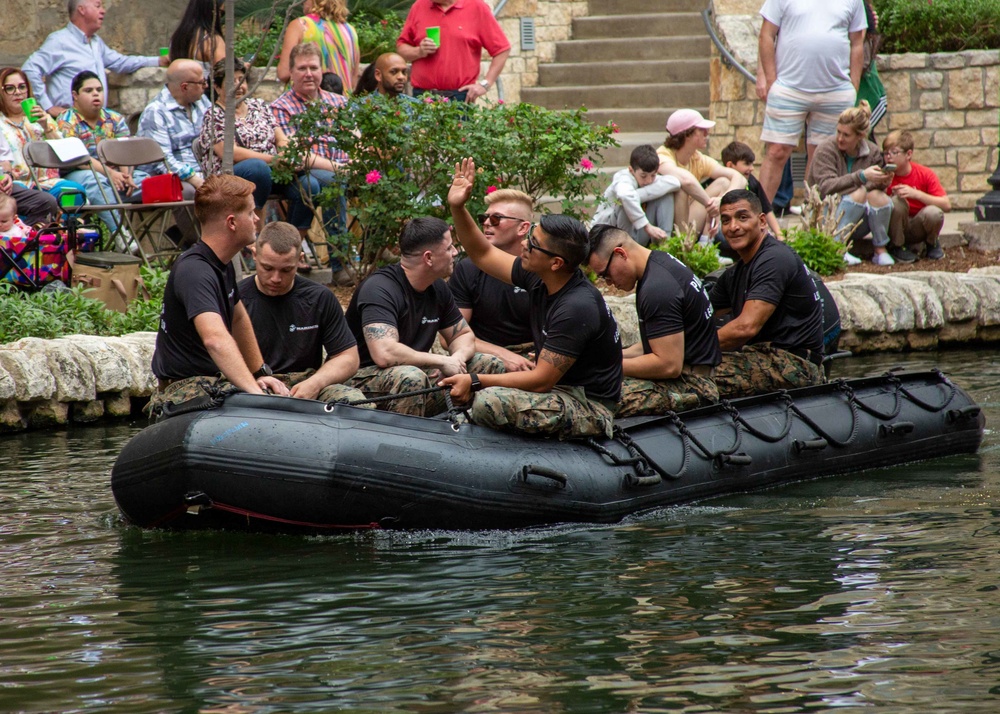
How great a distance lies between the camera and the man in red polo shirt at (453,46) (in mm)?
12156

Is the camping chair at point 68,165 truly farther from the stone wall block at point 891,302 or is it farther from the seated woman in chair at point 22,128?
the stone wall block at point 891,302

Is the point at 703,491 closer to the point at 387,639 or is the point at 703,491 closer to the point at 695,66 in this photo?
the point at 387,639

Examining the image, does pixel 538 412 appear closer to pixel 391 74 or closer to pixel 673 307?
pixel 673 307

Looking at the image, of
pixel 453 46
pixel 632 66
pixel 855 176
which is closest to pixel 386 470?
pixel 453 46

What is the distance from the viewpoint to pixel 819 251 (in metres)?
12.2

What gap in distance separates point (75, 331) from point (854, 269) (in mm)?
7177

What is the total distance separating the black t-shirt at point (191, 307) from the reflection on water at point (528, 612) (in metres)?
0.83

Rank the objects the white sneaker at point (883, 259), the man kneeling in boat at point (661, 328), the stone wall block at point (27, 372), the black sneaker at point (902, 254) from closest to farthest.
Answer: the man kneeling in boat at point (661, 328)
the stone wall block at point (27, 372)
the white sneaker at point (883, 259)
the black sneaker at point (902, 254)


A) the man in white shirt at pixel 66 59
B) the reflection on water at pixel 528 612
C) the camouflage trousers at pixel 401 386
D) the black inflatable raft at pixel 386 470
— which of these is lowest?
the reflection on water at pixel 528 612

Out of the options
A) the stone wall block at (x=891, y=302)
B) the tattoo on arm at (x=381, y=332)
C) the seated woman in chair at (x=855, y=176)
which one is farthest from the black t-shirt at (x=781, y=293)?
the seated woman in chair at (x=855, y=176)

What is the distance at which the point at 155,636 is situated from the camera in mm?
5070

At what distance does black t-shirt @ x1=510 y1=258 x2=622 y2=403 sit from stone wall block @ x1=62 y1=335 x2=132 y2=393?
11.1 feet

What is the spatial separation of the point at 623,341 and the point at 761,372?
9.18ft

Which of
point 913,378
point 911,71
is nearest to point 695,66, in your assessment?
point 911,71
